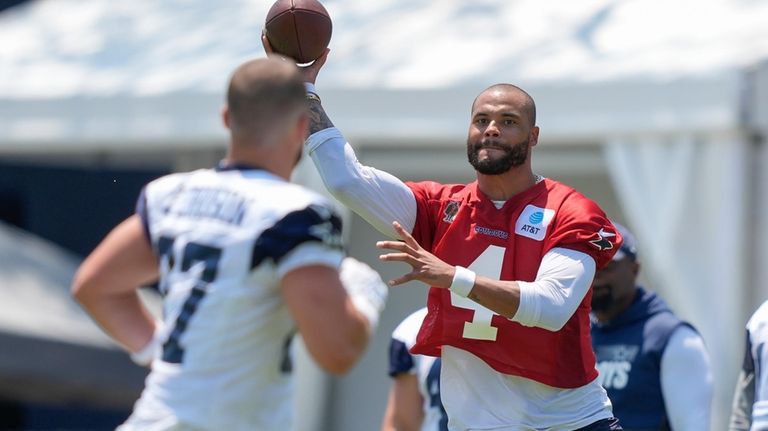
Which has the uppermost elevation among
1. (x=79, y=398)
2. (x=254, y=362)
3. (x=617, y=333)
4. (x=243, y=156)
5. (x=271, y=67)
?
(x=271, y=67)

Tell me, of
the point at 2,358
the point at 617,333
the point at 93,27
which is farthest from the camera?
the point at 93,27

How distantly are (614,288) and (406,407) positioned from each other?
0.94 m

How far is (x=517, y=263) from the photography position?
420 centimetres

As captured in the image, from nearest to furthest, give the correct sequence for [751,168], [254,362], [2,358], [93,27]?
[254,362], [2,358], [751,168], [93,27]

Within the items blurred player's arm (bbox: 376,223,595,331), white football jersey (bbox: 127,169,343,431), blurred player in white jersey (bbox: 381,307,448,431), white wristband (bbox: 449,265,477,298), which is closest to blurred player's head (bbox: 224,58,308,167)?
white football jersey (bbox: 127,169,343,431)

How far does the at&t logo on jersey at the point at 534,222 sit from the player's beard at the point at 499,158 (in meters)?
0.15

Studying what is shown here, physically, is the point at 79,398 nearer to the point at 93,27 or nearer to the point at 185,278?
the point at 93,27

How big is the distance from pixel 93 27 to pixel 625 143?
4616 millimetres

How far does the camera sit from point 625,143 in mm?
8758

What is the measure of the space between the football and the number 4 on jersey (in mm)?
863

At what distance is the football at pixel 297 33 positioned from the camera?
4469 millimetres

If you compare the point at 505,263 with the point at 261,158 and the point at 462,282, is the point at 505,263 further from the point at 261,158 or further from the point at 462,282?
the point at 261,158

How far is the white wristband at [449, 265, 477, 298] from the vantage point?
12.8ft

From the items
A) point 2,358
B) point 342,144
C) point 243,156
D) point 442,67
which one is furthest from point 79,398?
point 243,156
